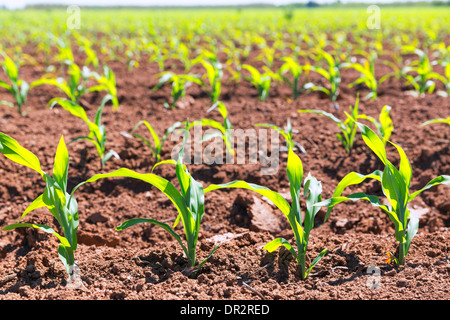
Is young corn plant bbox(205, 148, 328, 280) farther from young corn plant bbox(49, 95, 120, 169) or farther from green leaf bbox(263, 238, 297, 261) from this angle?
young corn plant bbox(49, 95, 120, 169)

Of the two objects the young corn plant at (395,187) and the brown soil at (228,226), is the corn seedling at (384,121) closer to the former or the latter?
the brown soil at (228,226)

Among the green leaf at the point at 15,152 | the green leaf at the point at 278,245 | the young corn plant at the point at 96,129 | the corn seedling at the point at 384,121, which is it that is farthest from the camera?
the corn seedling at the point at 384,121

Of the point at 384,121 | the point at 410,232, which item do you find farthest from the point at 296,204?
the point at 384,121

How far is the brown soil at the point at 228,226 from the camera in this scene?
65.2 inches

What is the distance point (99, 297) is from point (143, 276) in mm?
206

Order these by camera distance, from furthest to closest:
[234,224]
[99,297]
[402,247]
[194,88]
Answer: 1. [194,88]
2. [234,224]
3. [402,247]
4. [99,297]

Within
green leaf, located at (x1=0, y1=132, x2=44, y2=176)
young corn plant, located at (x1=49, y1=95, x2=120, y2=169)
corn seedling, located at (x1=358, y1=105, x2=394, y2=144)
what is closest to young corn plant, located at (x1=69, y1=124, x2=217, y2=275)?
green leaf, located at (x1=0, y1=132, x2=44, y2=176)

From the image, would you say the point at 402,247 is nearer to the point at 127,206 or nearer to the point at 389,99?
the point at 127,206

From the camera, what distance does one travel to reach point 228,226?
7.53ft

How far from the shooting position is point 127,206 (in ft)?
8.00

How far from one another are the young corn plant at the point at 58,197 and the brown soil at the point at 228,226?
0.33 ft

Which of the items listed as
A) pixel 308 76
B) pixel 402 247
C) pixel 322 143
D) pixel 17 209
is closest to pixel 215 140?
pixel 322 143

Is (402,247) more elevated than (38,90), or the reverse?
(38,90)

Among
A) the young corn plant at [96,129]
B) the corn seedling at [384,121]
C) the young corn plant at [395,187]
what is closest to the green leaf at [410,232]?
the young corn plant at [395,187]
